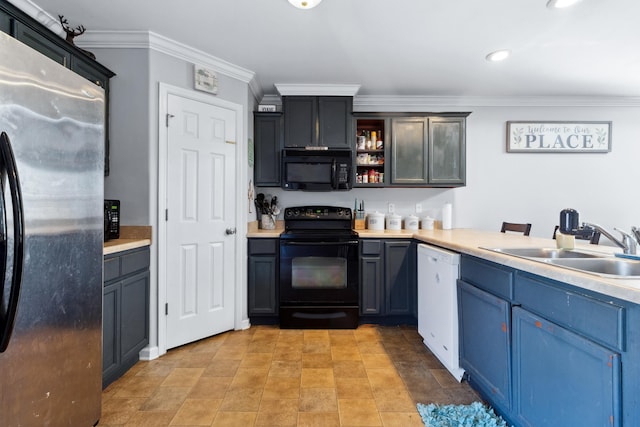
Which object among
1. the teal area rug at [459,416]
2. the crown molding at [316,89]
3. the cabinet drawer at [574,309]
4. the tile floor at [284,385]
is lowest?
the tile floor at [284,385]

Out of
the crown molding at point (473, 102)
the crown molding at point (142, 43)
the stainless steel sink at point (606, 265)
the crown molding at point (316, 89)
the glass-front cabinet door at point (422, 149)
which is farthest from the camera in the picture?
the crown molding at point (473, 102)

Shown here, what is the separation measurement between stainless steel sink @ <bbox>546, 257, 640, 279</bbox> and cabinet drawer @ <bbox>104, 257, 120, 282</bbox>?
7.52ft

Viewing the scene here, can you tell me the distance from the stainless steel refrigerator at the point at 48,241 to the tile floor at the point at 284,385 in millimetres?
428

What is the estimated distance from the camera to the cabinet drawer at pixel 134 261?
1.98 metres

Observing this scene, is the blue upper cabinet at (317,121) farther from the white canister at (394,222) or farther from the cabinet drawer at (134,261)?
the cabinet drawer at (134,261)

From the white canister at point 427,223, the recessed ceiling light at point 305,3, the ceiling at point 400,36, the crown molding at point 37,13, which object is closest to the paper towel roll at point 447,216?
the white canister at point 427,223

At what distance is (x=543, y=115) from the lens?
3.60 meters

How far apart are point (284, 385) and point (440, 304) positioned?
→ 3.85ft

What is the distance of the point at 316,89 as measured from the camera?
3188 millimetres

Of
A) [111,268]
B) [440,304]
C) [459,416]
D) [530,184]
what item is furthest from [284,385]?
[530,184]

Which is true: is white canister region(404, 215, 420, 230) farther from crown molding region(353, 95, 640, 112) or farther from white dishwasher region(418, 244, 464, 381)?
crown molding region(353, 95, 640, 112)

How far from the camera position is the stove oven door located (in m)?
2.87

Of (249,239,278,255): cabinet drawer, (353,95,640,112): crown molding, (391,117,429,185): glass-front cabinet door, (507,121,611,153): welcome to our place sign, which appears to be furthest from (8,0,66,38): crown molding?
(507,121,611,153): welcome to our place sign

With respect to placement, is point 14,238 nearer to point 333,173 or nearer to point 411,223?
point 333,173
